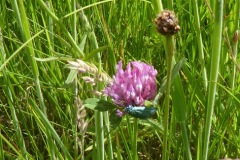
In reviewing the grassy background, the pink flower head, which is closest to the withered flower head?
the pink flower head

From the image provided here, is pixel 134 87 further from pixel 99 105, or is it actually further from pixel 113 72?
pixel 113 72

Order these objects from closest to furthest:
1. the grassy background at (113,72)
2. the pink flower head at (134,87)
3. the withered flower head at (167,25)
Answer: the withered flower head at (167,25) < the pink flower head at (134,87) < the grassy background at (113,72)

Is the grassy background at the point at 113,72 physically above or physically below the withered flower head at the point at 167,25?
below

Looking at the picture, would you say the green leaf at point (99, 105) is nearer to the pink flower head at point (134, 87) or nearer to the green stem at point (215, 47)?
the pink flower head at point (134, 87)

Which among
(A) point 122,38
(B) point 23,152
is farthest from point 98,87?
(A) point 122,38

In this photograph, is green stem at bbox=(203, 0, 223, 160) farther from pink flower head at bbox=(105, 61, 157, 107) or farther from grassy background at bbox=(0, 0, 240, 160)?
grassy background at bbox=(0, 0, 240, 160)

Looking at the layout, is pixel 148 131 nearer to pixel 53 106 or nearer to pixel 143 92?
pixel 53 106

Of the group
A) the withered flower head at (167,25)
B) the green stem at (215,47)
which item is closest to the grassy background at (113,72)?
the green stem at (215,47)

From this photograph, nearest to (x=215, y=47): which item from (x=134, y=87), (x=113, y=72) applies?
(x=134, y=87)
